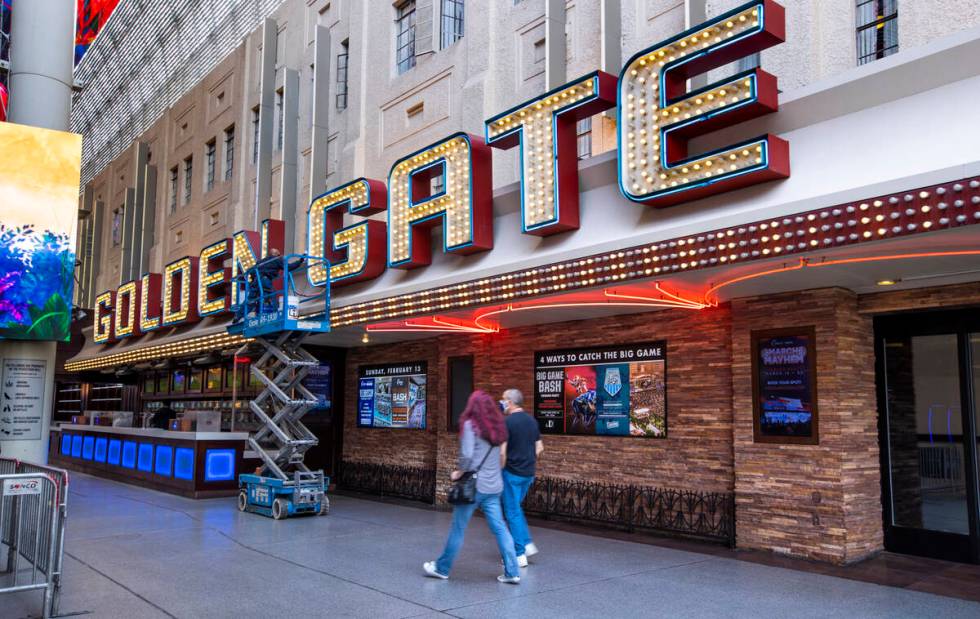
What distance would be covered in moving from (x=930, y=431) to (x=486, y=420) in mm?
5559

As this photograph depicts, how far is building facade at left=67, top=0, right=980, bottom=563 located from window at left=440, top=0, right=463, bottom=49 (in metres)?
0.05

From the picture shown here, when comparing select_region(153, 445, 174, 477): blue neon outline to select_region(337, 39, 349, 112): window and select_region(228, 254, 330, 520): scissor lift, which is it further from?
select_region(337, 39, 349, 112): window

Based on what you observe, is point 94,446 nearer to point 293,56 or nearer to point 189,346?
point 189,346

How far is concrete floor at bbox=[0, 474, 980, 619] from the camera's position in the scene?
7.28 m

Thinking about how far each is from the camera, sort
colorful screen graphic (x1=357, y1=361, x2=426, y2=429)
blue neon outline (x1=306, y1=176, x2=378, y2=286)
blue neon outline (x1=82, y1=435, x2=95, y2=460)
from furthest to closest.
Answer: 1. blue neon outline (x1=82, y1=435, x2=95, y2=460)
2. colorful screen graphic (x1=357, y1=361, x2=426, y2=429)
3. blue neon outline (x1=306, y1=176, x2=378, y2=286)

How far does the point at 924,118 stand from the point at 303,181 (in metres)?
15.7

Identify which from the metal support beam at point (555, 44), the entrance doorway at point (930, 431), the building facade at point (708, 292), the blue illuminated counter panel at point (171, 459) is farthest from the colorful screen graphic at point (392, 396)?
the entrance doorway at point (930, 431)

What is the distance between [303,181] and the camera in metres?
20.3

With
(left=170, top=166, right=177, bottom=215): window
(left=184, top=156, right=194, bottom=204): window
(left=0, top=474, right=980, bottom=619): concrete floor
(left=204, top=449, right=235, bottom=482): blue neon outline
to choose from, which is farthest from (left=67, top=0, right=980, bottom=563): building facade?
(left=170, top=166, right=177, bottom=215): window

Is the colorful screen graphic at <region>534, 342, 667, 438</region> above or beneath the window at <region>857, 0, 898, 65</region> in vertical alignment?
beneath

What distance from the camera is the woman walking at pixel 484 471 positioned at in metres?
8.12

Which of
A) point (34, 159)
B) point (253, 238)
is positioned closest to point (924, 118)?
point (34, 159)

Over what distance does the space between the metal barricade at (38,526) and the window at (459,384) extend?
26.2 ft

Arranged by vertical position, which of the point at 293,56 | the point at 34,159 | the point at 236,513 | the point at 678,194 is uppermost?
the point at 293,56
